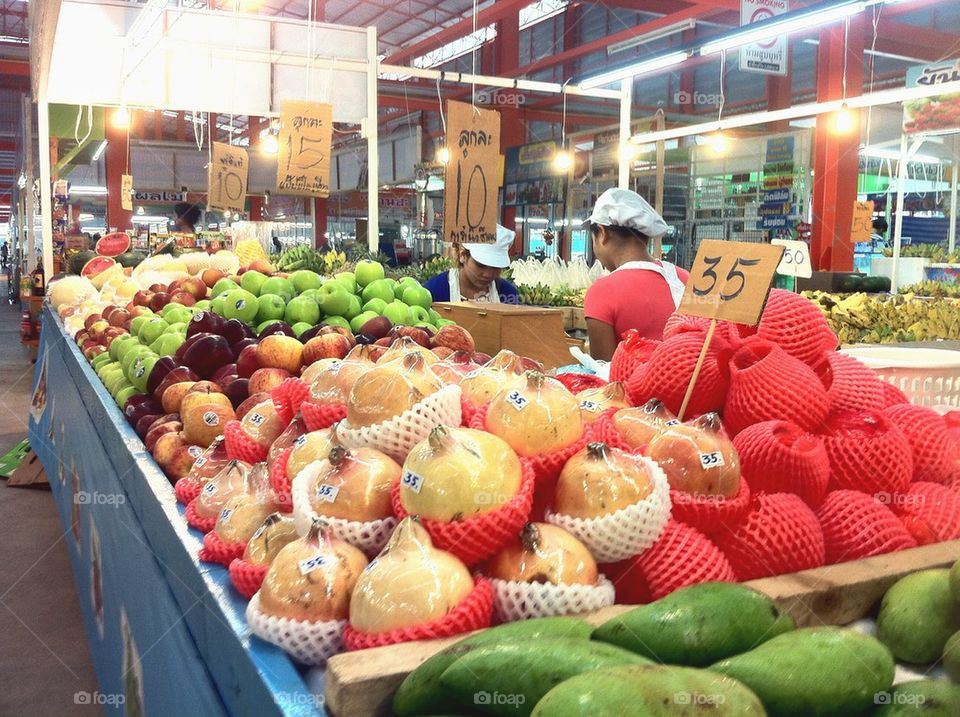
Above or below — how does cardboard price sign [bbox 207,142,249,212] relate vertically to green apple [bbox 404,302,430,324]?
above

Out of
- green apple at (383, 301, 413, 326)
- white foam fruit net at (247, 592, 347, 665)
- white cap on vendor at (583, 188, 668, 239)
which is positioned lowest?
white foam fruit net at (247, 592, 347, 665)

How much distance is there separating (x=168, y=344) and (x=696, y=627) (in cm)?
272

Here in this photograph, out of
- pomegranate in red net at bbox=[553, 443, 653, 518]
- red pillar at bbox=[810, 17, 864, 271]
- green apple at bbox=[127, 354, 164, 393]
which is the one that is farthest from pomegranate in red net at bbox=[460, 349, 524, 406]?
red pillar at bbox=[810, 17, 864, 271]

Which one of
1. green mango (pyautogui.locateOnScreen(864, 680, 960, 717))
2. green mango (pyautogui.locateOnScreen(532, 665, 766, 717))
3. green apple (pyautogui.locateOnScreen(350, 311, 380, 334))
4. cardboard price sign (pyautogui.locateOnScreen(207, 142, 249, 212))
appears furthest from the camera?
cardboard price sign (pyautogui.locateOnScreen(207, 142, 249, 212))

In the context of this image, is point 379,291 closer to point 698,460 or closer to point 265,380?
point 265,380

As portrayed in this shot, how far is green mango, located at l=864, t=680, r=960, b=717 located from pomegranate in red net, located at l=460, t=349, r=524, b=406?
81cm

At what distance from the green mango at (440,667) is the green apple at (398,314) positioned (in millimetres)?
2529

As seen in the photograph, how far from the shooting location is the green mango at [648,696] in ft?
2.47

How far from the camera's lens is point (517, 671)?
2.96ft

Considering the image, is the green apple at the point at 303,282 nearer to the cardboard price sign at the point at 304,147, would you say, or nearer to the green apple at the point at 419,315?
the green apple at the point at 419,315

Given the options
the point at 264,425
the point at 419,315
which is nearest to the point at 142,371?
the point at 419,315

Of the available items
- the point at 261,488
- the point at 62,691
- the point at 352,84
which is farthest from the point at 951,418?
the point at 352,84

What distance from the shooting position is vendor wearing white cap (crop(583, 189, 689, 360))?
A: 3656 millimetres

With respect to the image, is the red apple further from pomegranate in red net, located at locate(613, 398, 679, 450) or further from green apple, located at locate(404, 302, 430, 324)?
pomegranate in red net, located at locate(613, 398, 679, 450)
